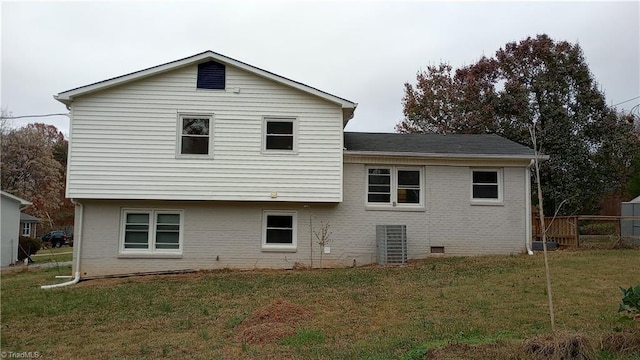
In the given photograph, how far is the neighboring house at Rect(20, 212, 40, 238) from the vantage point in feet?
122

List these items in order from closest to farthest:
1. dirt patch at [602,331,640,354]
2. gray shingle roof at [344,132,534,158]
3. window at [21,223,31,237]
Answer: dirt patch at [602,331,640,354]
gray shingle roof at [344,132,534,158]
window at [21,223,31,237]

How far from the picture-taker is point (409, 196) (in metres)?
15.9

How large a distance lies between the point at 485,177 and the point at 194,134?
8.93m

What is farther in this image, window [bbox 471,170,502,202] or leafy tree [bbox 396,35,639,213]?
leafy tree [bbox 396,35,639,213]

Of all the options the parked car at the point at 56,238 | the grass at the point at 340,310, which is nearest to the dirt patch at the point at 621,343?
the grass at the point at 340,310

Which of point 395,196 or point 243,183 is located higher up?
point 243,183

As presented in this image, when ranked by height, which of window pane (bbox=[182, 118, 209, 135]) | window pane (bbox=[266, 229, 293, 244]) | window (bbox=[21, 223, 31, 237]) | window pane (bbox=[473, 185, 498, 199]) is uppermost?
window pane (bbox=[182, 118, 209, 135])

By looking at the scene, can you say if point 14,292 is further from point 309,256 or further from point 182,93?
point 309,256

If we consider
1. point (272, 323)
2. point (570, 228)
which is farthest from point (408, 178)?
point (272, 323)

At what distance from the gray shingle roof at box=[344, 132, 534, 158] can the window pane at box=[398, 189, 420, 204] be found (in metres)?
1.20

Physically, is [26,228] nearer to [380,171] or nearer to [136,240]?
[136,240]

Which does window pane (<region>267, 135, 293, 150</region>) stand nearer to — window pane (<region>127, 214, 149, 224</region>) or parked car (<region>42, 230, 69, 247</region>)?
window pane (<region>127, 214, 149, 224</region>)

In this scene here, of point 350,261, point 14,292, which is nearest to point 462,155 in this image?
point 350,261

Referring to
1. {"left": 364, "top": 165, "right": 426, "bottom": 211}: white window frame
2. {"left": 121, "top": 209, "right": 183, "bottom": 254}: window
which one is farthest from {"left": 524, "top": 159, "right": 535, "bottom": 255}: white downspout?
{"left": 121, "top": 209, "right": 183, "bottom": 254}: window
